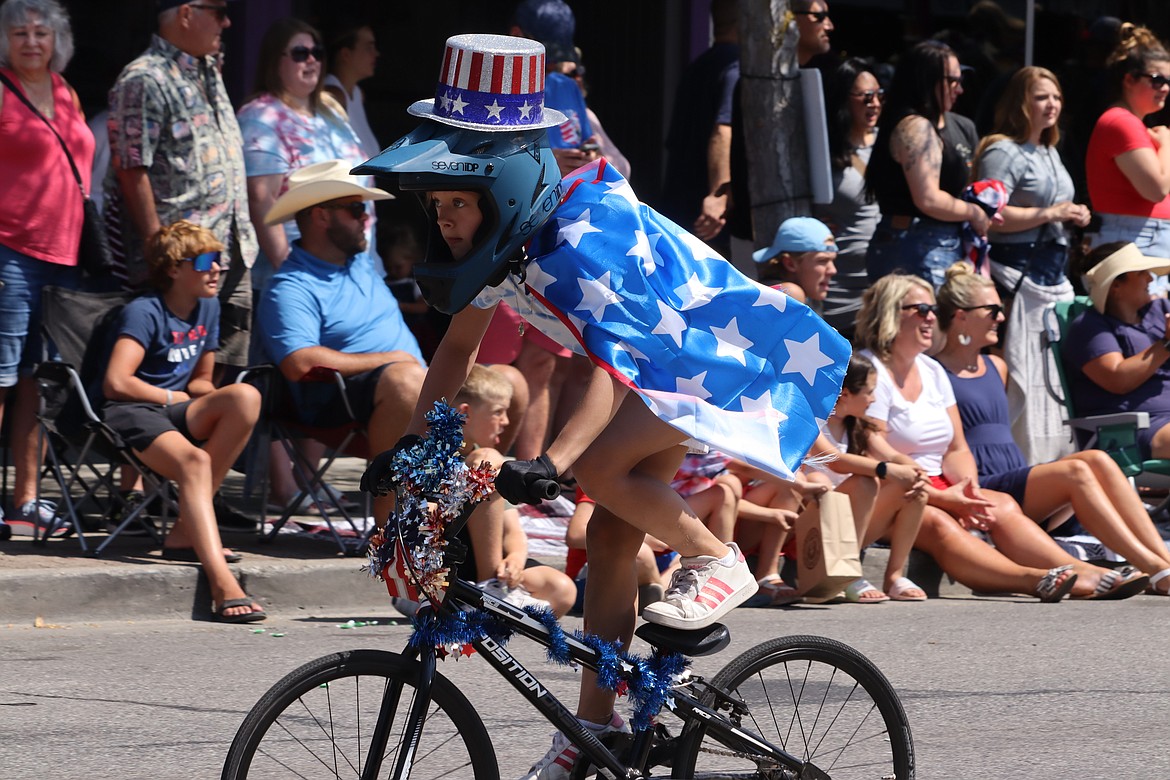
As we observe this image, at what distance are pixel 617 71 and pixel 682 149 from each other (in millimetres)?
2425

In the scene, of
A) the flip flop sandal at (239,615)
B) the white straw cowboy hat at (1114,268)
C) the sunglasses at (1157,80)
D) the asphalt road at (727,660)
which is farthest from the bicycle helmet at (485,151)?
the sunglasses at (1157,80)

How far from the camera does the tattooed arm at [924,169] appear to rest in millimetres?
9406

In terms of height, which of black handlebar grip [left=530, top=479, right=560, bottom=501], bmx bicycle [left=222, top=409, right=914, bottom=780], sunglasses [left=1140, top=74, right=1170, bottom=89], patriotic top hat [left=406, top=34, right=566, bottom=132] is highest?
sunglasses [left=1140, top=74, right=1170, bottom=89]

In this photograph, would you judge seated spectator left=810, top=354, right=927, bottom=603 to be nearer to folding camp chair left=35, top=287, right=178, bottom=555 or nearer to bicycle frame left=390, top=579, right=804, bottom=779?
folding camp chair left=35, top=287, right=178, bottom=555

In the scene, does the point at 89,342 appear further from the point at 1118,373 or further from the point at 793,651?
the point at 1118,373

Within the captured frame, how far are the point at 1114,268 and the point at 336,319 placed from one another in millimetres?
4110

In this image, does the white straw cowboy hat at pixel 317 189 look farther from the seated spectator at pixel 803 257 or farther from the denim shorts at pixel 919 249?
the denim shorts at pixel 919 249

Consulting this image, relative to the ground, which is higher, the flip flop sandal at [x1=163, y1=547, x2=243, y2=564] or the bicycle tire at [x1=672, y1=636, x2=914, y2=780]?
the bicycle tire at [x1=672, y1=636, x2=914, y2=780]

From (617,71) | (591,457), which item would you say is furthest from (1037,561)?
(617,71)

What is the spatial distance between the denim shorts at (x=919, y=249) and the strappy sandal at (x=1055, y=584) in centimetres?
207

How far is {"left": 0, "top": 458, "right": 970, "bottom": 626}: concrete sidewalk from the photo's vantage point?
6.70m

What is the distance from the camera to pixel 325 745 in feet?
12.9

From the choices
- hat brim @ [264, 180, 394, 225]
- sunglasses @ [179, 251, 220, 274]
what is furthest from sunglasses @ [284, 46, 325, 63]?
sunglasses @ [179, 251, 220, 274]

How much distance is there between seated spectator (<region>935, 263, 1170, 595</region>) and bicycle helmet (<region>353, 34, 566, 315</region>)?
5186 millimetres
